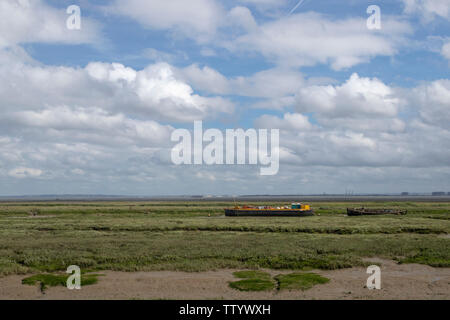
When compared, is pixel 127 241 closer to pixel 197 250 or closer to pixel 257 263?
pixel 197 250

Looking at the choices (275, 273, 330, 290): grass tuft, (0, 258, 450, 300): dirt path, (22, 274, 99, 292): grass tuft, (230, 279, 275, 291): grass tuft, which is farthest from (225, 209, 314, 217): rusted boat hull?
(22, 274, 99, 292): grass tuft

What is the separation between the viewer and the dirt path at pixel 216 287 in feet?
70.8

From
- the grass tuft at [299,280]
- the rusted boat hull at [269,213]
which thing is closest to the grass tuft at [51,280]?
the grass tuft at [299,280]

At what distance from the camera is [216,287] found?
2345 cm

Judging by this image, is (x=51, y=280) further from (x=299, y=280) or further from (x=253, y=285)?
(x=299, y=280)

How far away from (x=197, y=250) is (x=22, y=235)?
78.0ft

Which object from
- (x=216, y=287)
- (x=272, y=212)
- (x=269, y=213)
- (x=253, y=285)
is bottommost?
(x=269, y=213)

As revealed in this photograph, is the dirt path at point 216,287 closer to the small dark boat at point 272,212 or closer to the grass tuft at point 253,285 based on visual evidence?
the grass tuft at point 253,285

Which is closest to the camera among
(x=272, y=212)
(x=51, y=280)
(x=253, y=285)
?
(x=253, y=285)

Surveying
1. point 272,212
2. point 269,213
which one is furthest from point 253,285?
point 272,212

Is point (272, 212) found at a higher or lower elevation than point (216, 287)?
lower

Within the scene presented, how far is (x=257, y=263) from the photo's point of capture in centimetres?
2936

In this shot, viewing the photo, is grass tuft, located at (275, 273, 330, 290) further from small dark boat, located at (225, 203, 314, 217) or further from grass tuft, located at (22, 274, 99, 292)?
small dark boat, located at (225, 203, 314, 217)
